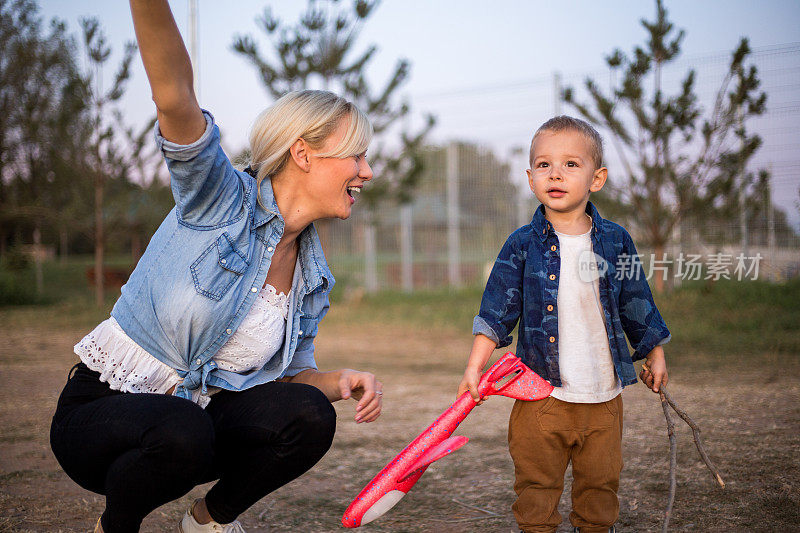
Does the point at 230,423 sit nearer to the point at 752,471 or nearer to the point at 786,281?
the point at 752,471

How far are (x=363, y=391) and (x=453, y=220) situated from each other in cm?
891

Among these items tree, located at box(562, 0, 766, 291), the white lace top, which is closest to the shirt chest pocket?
the white lace top

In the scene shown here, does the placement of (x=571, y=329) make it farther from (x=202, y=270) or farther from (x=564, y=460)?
(x=202, y=270)

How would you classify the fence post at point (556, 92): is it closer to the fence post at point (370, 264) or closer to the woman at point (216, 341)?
the fence post at point (370, 264)

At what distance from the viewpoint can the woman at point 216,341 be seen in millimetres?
1699

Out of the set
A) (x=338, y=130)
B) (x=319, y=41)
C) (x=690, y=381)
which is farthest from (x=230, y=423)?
(x=319, y=41)

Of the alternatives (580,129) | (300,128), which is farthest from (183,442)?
(580,129)

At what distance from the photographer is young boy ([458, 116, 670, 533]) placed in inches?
80.7

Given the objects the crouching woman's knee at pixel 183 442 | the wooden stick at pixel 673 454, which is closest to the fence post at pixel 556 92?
the wooden stick at pixel 673 454

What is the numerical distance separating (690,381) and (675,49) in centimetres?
452

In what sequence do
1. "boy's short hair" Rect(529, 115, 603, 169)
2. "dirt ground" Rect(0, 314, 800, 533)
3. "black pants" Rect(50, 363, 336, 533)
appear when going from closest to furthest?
"black pants" Rect(50, 363, 336, 533), "boy's short hair" Rect(529, 115, 603, 169), "dirt ground" Rect(0, 314, 800, 533)

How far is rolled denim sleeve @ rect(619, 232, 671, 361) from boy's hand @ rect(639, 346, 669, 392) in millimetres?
24

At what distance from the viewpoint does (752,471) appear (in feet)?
8.44

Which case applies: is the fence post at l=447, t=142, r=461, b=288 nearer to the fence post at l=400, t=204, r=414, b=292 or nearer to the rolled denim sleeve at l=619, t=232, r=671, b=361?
the fence post at l=400, t=204, r=414, b=292
